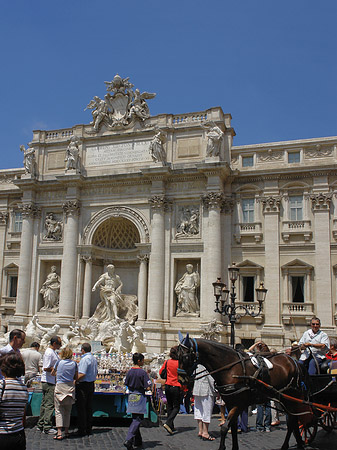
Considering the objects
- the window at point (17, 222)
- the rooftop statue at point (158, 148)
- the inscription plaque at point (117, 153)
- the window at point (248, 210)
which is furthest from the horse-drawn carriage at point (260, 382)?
the window at point (17, 222)

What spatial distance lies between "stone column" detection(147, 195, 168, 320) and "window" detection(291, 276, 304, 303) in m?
6.71

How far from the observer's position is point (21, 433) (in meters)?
5.75

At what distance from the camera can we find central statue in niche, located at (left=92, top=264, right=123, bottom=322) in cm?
2572

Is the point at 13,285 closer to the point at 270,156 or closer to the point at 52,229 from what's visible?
the point at 52,229

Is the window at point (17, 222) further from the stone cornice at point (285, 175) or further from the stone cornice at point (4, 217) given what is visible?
the stone cornice at point (285, 175)

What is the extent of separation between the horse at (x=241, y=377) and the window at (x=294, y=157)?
55.7 feet

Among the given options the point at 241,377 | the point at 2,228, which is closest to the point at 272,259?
the point at 241,377

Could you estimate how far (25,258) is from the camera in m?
28.0

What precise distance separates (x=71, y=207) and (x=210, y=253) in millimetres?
8767

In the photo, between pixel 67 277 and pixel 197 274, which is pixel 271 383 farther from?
pixel 67 277

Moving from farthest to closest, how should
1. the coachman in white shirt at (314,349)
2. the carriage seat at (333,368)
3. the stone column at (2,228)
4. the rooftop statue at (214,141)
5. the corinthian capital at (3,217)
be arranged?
the corinthian capital at (3,217) → the stone column at (2,228) → the rooftop statue at (214,141) → the coachman in white shirt at (314,349) → the carriage seat at (333,368)

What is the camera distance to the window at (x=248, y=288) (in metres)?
24.8

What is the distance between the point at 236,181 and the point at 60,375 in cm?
1742

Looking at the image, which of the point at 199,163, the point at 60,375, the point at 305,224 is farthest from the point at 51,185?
the point at 60,375
